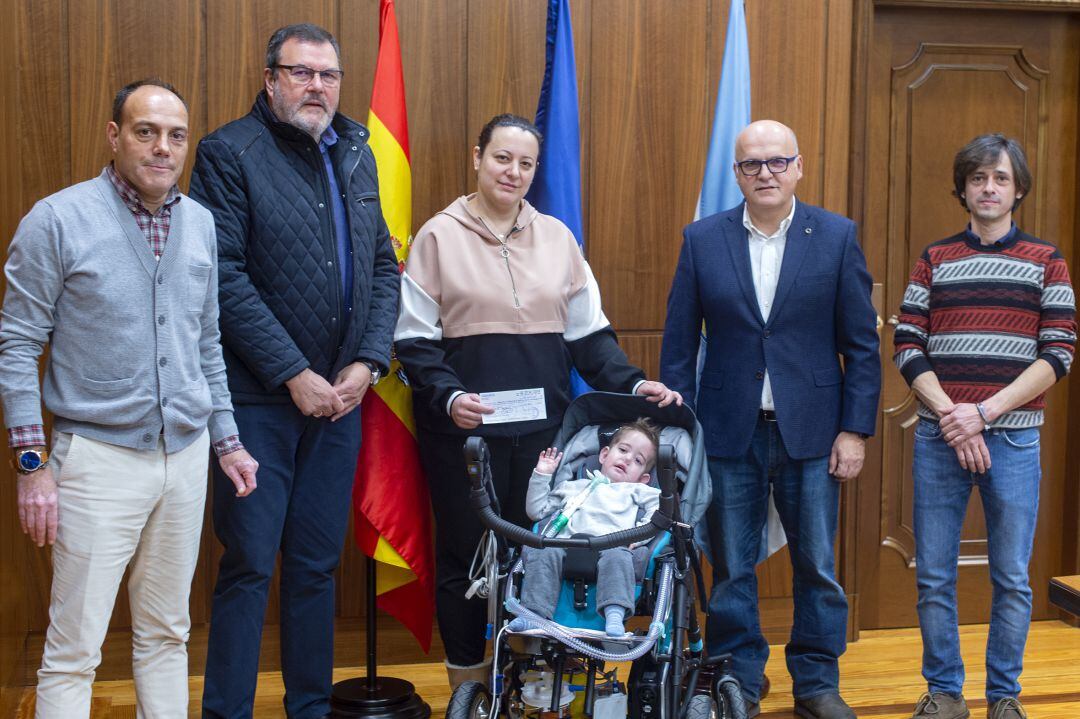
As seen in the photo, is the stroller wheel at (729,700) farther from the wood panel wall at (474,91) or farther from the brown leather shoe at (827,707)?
the wood panel wall at (474,91)

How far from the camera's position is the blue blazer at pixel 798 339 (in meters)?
3.18

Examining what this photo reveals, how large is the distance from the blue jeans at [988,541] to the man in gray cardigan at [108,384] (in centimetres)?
201

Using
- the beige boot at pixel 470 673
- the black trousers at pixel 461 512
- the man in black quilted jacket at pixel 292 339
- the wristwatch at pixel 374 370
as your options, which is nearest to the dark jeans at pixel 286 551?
the man in black quilted jacket at pixel 292 339

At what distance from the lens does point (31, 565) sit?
3637 millimetres

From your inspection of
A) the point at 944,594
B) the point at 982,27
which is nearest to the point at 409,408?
the point at 944,594

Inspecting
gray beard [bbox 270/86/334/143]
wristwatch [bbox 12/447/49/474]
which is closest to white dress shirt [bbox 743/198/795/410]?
gray beard [bbox 270/86/334/143]

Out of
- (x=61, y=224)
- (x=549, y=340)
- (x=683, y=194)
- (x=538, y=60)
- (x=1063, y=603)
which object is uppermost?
(x=538, y=60)

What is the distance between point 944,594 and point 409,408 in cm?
164

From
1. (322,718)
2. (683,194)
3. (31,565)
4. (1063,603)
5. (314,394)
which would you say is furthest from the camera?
(683,194)

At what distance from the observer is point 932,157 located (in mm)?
4234

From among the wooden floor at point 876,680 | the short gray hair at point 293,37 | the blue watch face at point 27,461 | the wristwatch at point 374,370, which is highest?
the short gray hair at point 293,37

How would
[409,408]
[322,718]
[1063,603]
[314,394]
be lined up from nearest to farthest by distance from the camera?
[1063,603], [314,394], [322,718], [409,408]

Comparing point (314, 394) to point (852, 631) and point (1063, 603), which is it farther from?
point (852, 631)

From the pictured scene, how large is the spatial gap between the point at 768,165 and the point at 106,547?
1972 millimetres
